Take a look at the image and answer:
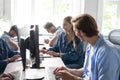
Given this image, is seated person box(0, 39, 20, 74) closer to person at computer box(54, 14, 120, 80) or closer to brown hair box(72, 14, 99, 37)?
person at computer box(54, 14, 120, 80)

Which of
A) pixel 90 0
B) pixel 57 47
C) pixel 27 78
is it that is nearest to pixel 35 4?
pixel 90 0

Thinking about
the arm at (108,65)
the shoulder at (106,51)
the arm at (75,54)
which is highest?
the shoulder at (106,51)

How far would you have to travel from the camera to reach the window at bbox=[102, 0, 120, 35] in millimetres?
5270

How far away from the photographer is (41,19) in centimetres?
525

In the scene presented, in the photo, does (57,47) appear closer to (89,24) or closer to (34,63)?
(34,63)

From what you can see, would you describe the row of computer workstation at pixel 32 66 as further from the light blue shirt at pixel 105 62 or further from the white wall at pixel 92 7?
the white wall at pixel 92 7

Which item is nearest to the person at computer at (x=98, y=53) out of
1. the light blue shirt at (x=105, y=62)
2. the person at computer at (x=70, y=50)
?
the light blue shirt at (x=105, y=62)

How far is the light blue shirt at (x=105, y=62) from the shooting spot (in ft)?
5.41

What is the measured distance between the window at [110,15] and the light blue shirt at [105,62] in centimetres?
359

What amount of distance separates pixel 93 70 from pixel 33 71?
0.72 metres

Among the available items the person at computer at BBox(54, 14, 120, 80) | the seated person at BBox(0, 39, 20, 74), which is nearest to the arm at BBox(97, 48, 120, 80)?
the person at computer at BBox(54, 14, 120, 80)

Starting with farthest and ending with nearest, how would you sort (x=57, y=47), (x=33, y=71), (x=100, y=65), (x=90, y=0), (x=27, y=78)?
(x=90, y=0), (x=57, y=47), (x=33, y=71), (x=27, y=78), (x=100, y=65)

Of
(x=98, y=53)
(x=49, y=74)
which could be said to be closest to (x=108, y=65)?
(x=98, y=53)

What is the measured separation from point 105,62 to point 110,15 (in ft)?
12.5
